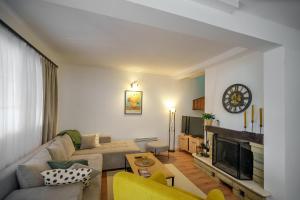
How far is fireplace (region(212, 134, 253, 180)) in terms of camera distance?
2.42m

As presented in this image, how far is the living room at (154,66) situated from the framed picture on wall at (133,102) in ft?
0.14

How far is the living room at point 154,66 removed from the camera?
1.49 m

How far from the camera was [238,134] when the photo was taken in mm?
2607

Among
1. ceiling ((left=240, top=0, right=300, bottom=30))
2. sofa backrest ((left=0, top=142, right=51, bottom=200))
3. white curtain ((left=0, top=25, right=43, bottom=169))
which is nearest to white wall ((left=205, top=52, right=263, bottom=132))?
ceiling ((left=240, top=0, right=300, bottom=30))

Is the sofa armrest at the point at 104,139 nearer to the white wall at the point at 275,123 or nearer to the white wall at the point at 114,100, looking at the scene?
the white wall at the point at 114,100

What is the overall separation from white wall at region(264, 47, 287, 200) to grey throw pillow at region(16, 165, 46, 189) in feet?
9.35

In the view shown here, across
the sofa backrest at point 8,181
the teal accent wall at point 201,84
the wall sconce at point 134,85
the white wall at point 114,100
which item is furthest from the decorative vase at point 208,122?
the sofa backrest at point 8,181

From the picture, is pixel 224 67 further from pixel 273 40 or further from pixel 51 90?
pixel 51 90

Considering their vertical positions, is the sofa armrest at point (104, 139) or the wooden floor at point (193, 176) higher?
the sofa armrest at point (104, 139)

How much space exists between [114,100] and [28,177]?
293 cm

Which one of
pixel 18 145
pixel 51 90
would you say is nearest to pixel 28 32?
pixel 51 90

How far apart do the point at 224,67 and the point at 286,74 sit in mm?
1370

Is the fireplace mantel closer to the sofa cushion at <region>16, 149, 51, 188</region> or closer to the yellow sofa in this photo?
the yellow sofa

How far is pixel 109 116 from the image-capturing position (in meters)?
4.25
